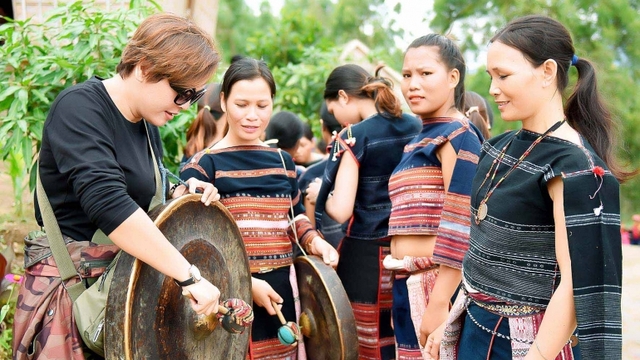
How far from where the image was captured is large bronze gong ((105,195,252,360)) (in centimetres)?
202

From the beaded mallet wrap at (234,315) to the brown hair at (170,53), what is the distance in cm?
77

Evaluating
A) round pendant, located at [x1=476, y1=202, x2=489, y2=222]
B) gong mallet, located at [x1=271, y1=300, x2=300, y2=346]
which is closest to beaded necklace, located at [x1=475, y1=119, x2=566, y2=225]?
round pendant, located at [x1=476, y1=202, x2=489, y2=222]

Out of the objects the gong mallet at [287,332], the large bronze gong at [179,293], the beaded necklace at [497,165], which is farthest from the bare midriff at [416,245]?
the beaded necklace at [497,165]

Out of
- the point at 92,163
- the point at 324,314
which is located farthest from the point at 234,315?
the point at 324,314

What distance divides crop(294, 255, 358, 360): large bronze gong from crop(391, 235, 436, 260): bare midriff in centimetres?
33

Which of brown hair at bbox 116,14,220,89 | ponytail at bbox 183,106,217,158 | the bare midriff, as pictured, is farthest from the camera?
ponytail at bbox 183,106,217,158

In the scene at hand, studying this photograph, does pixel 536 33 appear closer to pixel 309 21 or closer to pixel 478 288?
pixel 478 288

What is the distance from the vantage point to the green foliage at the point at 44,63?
3.55 m

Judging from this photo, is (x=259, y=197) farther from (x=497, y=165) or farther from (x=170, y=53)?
(x=497, y=165)

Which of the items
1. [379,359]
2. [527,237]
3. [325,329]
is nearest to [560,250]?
[527,237]

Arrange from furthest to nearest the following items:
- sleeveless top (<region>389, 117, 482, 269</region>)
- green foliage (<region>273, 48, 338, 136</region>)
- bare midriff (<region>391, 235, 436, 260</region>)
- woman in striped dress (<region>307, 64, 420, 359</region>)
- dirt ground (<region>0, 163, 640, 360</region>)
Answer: green foliage (<region>273, 48, 338, 136</region>) < dirt ground (<region>0, 163, 640, 360</region>) < woman in striped dress (<region>307, 64, 420, 359</region>) < bare midriff (<region>391, 235, 436, 260</region>) < sleeveless top (<region>389, 117, 482, 269</region>)

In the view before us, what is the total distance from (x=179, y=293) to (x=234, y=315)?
8.0 inches

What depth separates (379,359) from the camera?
11.7 feet

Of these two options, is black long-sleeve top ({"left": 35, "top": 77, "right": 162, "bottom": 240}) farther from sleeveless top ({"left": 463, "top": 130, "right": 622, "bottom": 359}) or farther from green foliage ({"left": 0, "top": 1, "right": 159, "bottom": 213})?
green foliage ({"left": 0, "top": 1, "right": 159, "bottom": 213})
